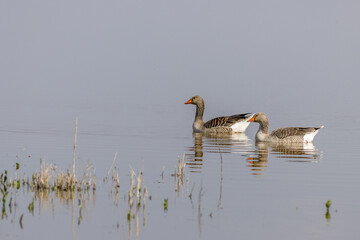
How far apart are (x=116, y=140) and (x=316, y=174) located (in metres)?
9.49

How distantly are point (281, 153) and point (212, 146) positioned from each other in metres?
2.73

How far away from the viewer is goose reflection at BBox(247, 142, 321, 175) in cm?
1995

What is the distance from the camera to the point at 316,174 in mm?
18484

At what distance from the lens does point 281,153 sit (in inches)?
922

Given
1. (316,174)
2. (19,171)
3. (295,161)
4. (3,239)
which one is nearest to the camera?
(3,239)

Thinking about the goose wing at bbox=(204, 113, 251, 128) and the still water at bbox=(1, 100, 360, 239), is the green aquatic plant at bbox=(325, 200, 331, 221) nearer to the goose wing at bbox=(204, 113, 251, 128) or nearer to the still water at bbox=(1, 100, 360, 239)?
the still water at bbox=(1, 100, 360, 239)

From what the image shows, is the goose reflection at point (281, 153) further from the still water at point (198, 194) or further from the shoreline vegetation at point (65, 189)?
the shoreline vegetation at point (65, 189)

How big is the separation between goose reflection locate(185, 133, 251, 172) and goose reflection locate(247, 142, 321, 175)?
0.58 metres

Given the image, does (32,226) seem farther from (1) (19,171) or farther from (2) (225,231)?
(1) (19,171)

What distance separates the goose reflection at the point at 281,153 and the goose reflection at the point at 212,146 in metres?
0.58

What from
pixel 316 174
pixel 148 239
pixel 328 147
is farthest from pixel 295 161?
pixel 148 239

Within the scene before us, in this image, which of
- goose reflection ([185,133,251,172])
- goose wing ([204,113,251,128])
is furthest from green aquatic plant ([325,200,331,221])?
goose wing ([204,113,251,128])

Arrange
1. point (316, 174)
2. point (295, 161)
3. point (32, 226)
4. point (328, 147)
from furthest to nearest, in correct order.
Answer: point (328, 147) → point (295, 161) → point (316, 174) → point (32, 226)

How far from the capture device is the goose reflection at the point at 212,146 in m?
20.8
